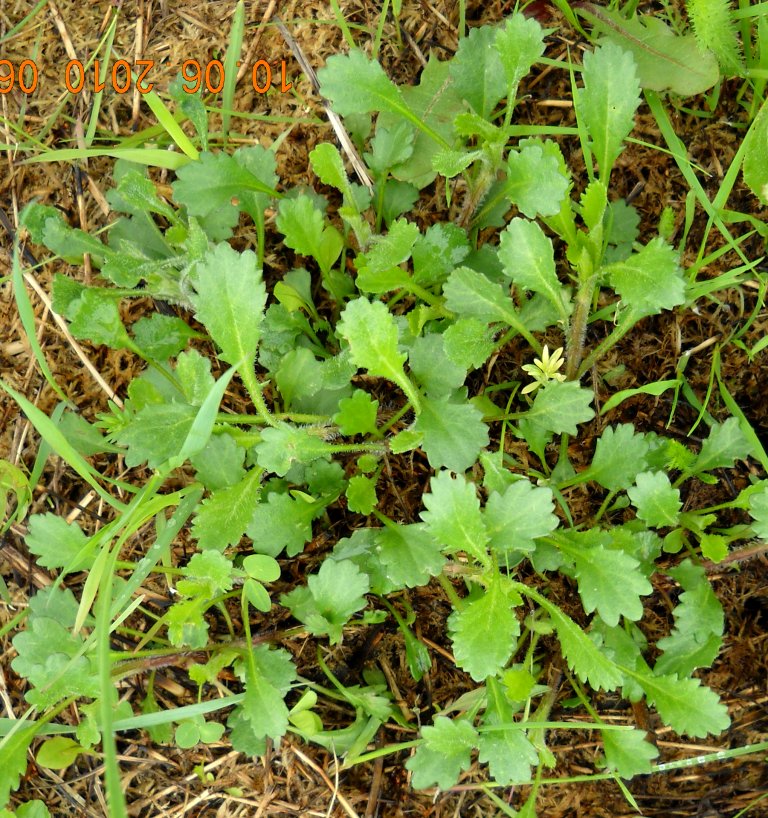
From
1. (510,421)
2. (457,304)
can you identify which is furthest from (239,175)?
(510,421)

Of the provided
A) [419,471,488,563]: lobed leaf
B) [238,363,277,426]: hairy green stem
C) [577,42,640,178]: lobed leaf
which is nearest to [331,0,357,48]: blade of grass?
[577,42,640,178]: lobed leaf

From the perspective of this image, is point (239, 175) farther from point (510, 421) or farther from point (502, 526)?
point (502, 526)

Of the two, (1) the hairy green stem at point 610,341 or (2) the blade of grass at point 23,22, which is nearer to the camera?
(1) the hairy green stem at point 610,341

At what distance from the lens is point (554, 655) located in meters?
1.96

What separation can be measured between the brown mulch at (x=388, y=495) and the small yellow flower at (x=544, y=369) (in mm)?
141

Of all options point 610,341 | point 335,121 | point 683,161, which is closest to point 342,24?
point 335,121

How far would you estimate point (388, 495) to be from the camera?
6.46ft

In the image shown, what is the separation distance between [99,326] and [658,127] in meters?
1.44

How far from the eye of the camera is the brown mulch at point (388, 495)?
197cm

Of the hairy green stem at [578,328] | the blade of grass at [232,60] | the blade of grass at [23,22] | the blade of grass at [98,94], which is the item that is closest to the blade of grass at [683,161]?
the hairy green stem at [578,328]

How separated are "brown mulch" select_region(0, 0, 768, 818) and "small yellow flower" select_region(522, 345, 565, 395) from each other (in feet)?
0.46

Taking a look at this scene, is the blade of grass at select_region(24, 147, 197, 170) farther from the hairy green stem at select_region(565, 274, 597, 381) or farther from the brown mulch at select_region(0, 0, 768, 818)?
the hairy green stem at select_region(565, 274, 597, 381)

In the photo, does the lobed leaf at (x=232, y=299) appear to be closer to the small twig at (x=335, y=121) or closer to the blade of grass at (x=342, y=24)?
the small twig at (x=335, y=121)

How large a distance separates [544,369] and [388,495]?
48 cm
